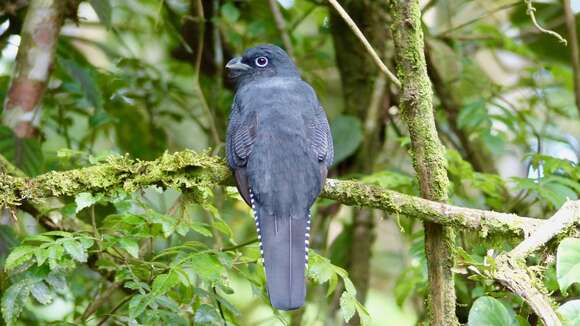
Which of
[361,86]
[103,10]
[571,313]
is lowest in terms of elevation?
[571,313]

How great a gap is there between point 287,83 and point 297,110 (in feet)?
1.37

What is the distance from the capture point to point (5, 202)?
2951 millimetres

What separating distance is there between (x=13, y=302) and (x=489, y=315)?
164cm

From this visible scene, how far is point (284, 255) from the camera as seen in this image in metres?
3.13

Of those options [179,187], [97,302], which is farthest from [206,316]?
[97,302]

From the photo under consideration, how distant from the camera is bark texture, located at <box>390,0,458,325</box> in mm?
3098

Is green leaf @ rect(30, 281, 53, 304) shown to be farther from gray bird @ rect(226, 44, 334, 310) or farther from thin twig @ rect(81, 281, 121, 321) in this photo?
gray bird @ rect(226, 44, 334, 310)

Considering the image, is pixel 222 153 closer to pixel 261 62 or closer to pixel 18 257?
pixel 261 62

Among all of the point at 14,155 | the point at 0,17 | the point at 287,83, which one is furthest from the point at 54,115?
the point at 287,83

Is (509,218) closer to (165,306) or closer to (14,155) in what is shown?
(165,306)

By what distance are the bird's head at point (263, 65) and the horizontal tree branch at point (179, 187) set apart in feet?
4.19

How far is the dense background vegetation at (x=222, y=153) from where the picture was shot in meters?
3.11

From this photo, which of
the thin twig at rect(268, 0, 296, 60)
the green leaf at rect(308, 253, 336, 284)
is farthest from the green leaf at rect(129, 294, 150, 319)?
the thin twig at rect(268, 0, 296, 60)

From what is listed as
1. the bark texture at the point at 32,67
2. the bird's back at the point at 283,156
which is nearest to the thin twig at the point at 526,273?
the bird's back at the point at 283,156
